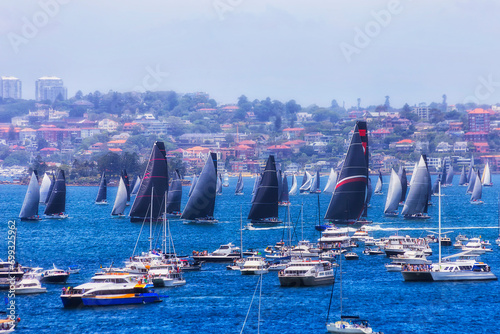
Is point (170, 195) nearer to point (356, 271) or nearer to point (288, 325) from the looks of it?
point (356, 271)

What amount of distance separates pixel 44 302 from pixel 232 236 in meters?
32.2

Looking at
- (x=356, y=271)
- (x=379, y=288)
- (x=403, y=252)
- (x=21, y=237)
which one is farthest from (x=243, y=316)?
(x=21, y=237)

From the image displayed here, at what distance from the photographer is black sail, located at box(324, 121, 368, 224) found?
67.0 m

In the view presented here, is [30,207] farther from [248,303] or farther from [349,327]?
[349,327]

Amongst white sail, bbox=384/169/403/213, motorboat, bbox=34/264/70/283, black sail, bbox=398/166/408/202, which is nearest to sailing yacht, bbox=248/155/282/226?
white sail, bbox=384/169/403/213

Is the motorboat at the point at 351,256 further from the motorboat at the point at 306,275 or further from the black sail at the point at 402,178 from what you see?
the black sail at the point at 402,178

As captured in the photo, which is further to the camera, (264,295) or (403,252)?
(403,252)

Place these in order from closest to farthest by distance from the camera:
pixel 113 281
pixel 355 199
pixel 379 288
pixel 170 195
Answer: pixel 113 281, pixel 379 288, pixel 355 199, pixel 170 195

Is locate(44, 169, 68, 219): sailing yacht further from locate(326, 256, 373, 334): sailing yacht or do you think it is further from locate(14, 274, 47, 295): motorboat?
locate(326, 256, 373, 334): sailing yacht

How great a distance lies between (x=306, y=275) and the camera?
49.2m

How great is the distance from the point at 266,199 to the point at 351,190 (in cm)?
1365

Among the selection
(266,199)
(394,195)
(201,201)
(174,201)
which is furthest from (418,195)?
(174,201)

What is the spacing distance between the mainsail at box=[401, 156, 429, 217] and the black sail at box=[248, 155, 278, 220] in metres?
14.7

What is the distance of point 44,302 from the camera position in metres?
45.1
